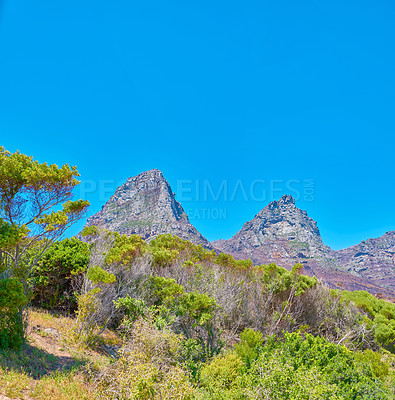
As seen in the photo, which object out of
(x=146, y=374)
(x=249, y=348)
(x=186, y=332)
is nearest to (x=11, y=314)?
(x=146, y=374)

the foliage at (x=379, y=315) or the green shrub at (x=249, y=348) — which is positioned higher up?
the foliage at (x=379, y=315)

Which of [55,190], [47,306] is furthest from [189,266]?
[55,190]

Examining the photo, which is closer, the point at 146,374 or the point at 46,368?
the point at 146,374

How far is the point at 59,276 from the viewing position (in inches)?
495

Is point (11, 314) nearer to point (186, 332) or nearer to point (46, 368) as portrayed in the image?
point (46, 368)

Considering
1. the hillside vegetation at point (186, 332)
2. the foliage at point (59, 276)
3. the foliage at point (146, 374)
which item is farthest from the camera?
the foliage at point (59, 276)

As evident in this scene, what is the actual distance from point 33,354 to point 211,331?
701 centimetres

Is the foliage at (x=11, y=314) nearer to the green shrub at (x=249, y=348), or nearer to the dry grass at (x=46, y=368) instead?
the dry grass at (x=46, y=368)

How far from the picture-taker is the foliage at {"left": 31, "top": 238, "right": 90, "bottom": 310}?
12.0m

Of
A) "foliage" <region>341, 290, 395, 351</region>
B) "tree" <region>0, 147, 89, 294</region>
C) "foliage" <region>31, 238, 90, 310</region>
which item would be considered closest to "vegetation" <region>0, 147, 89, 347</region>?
"tree" <region>0, 147, 89, 294</region>

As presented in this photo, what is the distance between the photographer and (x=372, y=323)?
15867 mm

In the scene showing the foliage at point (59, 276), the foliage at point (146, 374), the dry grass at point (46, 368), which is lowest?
the dry grass at point (46, 368)

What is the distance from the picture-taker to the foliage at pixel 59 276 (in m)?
12.0

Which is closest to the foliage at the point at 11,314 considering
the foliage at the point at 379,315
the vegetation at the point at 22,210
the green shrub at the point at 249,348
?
the vegetation at the point at 22,210
